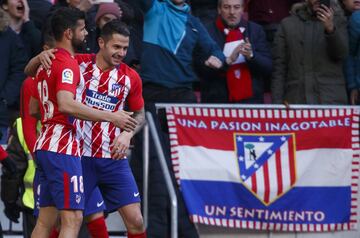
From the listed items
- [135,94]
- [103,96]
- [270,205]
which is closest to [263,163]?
[270,205]

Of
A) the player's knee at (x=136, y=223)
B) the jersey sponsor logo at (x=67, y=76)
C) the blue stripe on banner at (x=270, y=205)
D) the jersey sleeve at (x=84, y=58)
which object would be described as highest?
the jersey sleeve at (x=84, y=58)

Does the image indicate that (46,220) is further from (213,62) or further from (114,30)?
(213,62)

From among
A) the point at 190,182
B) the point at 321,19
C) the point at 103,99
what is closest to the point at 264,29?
the point at 321,19

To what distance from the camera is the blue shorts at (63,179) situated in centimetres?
940

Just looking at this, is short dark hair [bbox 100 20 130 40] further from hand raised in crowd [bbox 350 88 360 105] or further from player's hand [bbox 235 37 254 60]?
hand raised in crowd [bbox 350 88 360 105]

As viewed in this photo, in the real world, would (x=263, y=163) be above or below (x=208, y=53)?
below

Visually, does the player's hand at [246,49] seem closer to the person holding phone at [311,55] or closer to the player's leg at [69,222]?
the person holding phone at [311,55]

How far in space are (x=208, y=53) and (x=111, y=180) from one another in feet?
7.97

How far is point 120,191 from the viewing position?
10023mm

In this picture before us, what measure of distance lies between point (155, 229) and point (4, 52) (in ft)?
7.52

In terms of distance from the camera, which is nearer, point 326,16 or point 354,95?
point 326,16

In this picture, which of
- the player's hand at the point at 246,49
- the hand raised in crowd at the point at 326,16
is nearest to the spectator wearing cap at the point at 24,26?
the player's hand at the point at 246,49

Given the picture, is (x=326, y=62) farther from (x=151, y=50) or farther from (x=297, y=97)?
(x=151, y=50)

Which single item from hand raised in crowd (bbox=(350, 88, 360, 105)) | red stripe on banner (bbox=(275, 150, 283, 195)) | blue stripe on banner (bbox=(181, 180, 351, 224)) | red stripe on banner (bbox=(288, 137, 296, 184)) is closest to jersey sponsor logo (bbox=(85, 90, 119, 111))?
blue stripe on banner (bbox=(181, 180, 351, 224))
